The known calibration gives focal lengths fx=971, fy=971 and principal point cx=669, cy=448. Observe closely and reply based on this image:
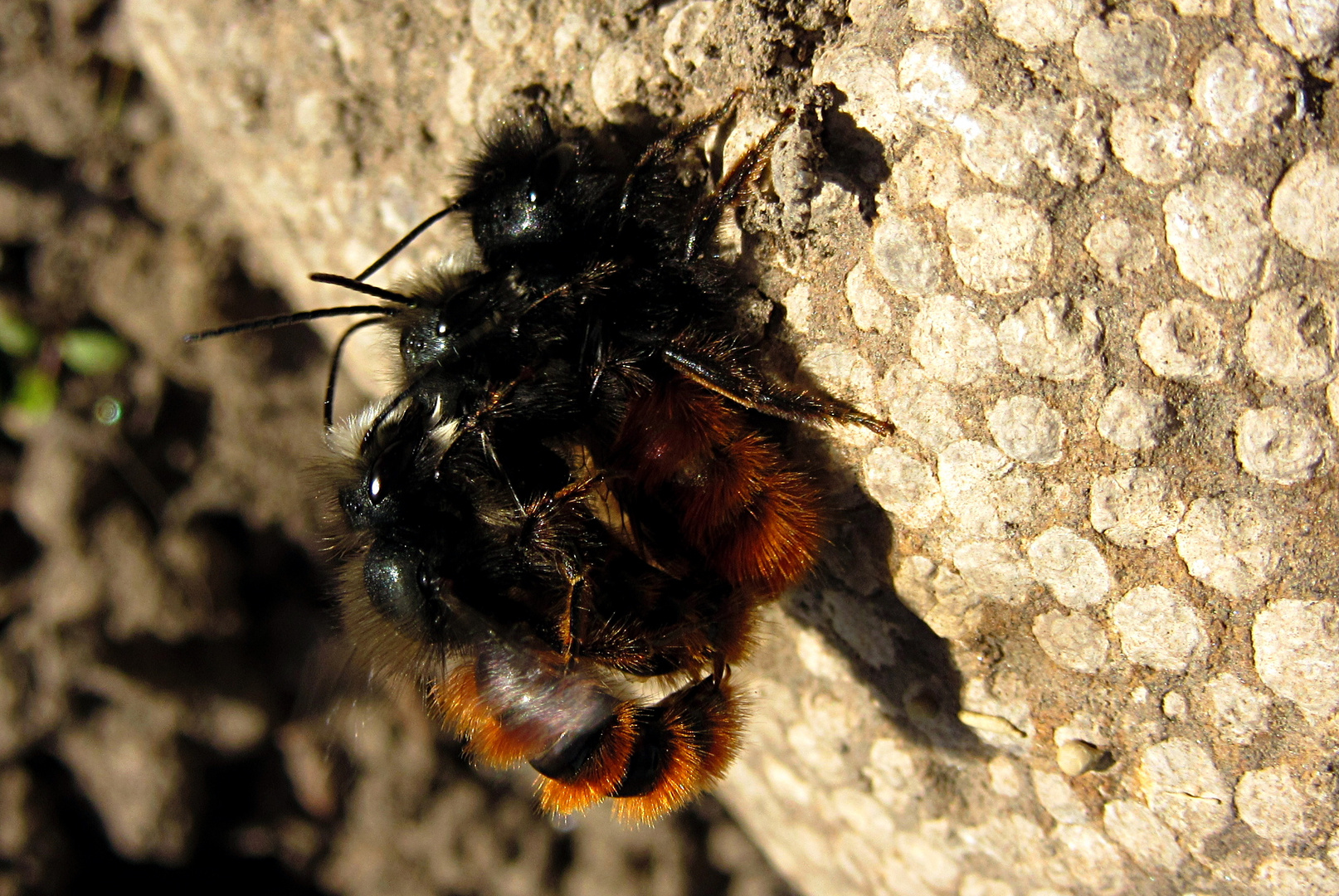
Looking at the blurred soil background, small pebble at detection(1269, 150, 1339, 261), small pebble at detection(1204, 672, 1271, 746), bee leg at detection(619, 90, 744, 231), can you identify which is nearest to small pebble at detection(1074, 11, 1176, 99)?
small pebble at detection(1269, 150, 1339, 261)

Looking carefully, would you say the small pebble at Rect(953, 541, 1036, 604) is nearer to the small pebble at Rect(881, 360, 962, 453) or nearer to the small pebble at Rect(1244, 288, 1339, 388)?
the small pebble at Rect(881, 360, 962, 453)

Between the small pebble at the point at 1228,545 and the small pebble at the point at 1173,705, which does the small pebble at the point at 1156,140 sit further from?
the small pebble at the point at 1173,705

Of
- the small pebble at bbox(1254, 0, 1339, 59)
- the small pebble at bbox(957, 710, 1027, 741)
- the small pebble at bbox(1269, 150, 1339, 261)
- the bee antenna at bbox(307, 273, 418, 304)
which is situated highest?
the small pebble at bbox(1254, 0, 1339, 59)

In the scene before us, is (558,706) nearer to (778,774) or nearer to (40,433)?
(778,774)

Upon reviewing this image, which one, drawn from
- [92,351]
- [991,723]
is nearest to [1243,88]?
[991,723]

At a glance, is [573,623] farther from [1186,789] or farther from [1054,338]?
[1186,789]

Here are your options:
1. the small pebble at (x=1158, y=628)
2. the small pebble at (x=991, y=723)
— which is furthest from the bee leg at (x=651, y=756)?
the small pebble at (x=1158, y=628)
